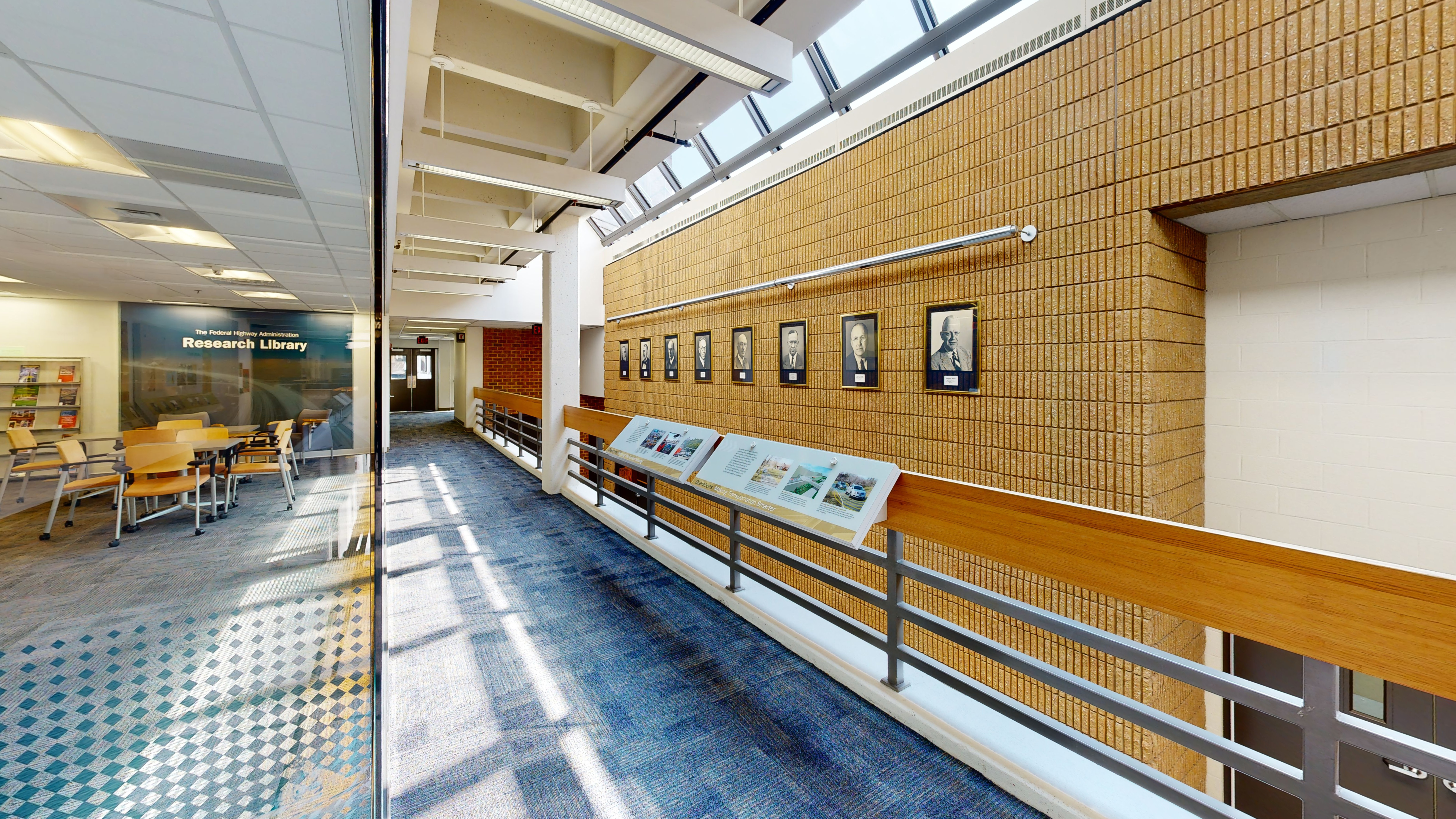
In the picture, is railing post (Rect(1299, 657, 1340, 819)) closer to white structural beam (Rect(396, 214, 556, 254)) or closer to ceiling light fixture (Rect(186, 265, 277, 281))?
ceiling light fixture (Rect(186, 265, 277, 281))

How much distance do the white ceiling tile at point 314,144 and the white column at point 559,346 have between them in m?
4.86

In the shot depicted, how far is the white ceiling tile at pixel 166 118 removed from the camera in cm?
61

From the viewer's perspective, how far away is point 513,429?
8594 millimetres

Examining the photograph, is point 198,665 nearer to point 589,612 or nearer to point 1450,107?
point 589,612

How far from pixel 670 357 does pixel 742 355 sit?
153 centimetres

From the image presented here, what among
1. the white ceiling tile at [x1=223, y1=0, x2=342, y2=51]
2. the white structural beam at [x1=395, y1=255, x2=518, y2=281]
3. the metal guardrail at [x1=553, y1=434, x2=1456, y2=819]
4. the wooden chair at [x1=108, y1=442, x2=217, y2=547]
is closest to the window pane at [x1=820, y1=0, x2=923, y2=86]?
the white ceiling tile at [x1=223, y1=0, x2=342, y2=51]

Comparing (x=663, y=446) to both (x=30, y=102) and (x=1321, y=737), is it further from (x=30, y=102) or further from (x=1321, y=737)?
(x=30, y=102)

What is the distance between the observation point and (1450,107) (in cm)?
167

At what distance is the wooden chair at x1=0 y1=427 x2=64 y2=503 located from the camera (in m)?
0.43

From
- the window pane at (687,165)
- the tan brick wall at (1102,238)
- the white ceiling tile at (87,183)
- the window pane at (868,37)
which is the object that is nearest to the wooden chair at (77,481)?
the white ceiling tile at (87,183)

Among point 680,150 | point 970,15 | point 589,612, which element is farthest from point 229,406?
point 680,150

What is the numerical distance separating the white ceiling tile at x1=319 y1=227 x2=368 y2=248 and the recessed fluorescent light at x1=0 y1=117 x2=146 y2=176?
2.52 feet

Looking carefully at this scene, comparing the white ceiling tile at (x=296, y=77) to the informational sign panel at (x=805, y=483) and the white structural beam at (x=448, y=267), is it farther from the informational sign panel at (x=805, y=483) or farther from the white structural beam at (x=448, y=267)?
the white structural beam at (x=448, y=267)

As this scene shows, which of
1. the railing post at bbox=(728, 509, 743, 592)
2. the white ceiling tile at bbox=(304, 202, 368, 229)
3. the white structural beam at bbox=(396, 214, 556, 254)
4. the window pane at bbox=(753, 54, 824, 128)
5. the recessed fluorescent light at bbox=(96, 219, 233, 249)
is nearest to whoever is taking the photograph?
the recessed fluorescent light at bbox=(96, 219, 233, 249)
